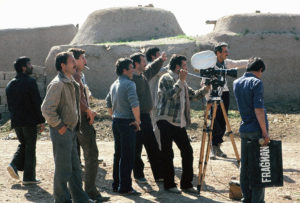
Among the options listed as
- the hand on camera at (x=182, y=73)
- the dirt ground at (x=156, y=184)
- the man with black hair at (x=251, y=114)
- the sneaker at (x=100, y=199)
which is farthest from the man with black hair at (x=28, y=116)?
the man with black hair at (x=251, y=114)

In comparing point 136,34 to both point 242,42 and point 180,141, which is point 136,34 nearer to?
point 242,42

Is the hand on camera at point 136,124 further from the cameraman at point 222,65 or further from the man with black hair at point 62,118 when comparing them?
the cameraman at point 222,65

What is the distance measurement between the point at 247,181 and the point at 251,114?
735 millimetres

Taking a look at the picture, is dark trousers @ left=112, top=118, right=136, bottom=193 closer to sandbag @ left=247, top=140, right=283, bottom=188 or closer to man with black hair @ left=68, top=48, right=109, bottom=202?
man with black hair @ left=68, top=48, right=109, bottom=202

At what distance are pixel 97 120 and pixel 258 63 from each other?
301 inches

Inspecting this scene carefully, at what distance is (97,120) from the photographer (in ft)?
41.2

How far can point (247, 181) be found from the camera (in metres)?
5.45

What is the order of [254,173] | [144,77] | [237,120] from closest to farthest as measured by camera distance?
[254,173], [144,77], [237,120]

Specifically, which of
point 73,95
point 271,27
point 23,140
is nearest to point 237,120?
point 271,27

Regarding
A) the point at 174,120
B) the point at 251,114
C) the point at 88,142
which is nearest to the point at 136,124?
the point at 174,120

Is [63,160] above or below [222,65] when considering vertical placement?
below

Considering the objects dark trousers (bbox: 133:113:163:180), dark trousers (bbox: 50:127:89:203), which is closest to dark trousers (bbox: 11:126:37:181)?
dark trousers (bbox: 133:113:163:180)

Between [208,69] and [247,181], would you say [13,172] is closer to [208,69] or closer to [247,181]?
[208,69]

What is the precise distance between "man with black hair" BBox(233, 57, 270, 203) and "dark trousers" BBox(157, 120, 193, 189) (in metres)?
0.90
